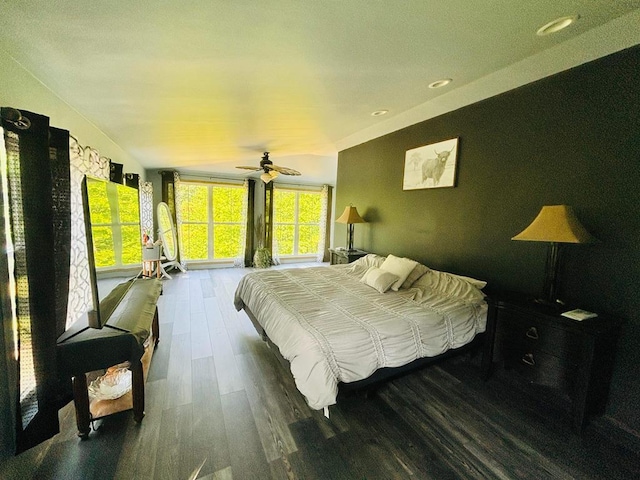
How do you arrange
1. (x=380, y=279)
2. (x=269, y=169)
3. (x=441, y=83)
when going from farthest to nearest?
(x=269, y=169) → (x=380, y=279) → (x=441, y=83)

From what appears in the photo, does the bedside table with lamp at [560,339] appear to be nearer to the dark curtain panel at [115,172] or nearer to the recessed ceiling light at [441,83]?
the recessed ceiling light at [441,83]

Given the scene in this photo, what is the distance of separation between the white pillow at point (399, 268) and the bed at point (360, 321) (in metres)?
0.01

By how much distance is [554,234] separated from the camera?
1.67 meters

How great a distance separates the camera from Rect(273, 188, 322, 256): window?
6.89m

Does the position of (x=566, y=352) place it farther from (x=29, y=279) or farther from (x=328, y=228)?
(x=328, y=228)

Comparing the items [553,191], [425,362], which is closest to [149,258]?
[425,362]

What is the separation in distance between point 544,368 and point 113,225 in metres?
3.16

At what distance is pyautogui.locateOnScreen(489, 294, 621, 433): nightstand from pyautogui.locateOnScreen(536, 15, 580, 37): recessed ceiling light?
183cm

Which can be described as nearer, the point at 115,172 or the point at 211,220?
the point at 115,172

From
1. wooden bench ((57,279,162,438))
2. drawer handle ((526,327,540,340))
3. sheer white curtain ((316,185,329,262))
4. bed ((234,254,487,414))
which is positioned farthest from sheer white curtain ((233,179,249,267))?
drawer handle ((526,327,540,340))

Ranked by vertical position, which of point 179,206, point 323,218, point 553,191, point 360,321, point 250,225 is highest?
point 553,191

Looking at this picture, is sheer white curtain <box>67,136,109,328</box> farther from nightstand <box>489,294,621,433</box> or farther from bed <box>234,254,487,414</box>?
nightstand <box>489,294,621,433</box>

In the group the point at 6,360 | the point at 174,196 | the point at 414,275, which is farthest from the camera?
the point at 174,196

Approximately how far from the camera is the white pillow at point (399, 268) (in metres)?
2.57
